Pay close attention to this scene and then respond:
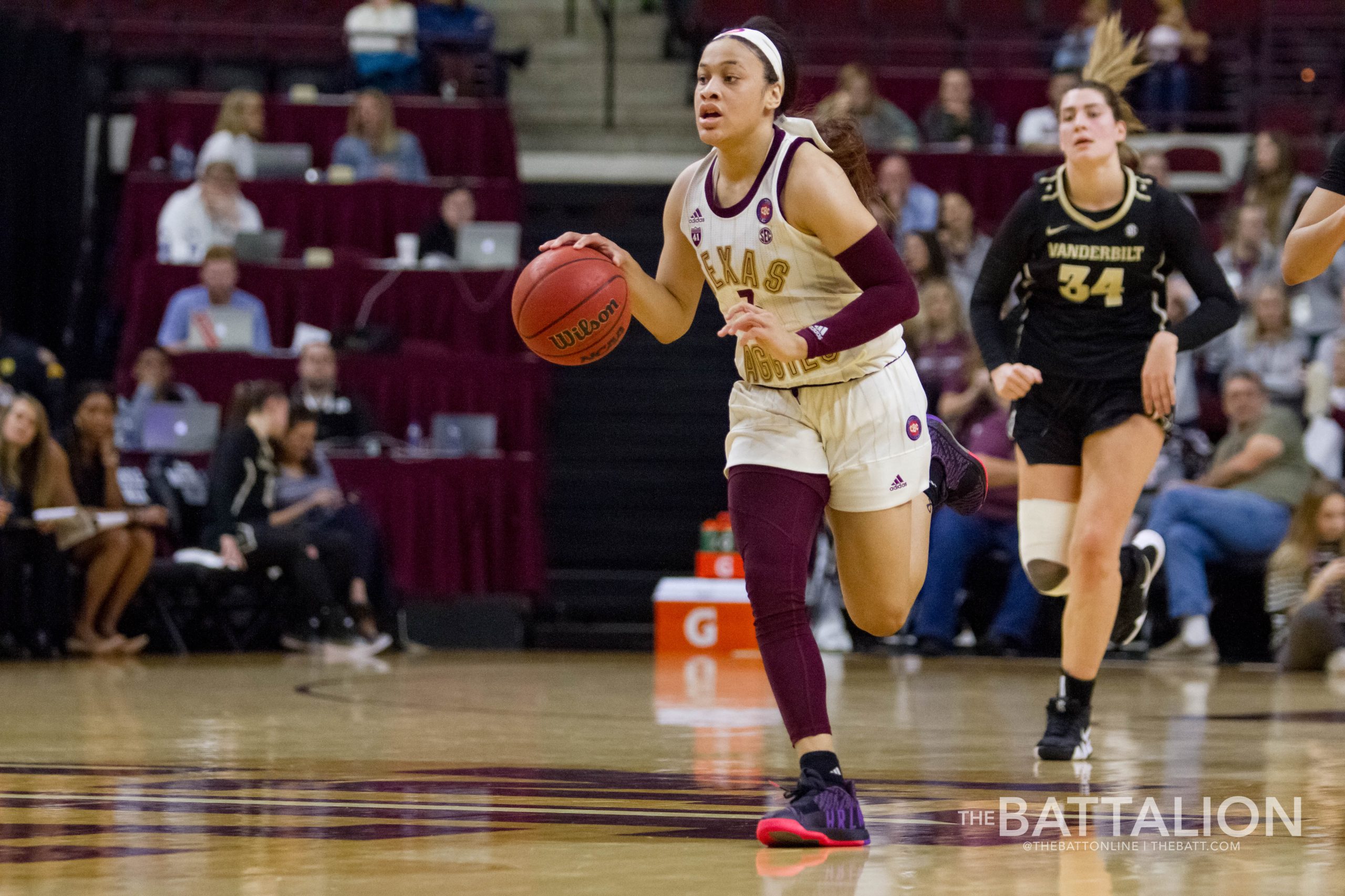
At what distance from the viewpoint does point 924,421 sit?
392 centimetres

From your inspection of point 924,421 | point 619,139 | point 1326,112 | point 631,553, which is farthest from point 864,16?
point 924,421

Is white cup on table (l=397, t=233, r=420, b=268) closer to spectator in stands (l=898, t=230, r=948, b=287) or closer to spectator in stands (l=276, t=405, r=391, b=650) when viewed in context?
spectator in stands (l=276, t=405, r=391, b=650)

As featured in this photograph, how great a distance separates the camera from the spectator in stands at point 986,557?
9383mm

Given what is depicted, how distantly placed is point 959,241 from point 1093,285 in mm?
6515

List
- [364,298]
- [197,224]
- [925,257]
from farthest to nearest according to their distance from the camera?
[197,224] → [364,298] → [925,257]

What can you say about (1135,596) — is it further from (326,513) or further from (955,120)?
(955,120)

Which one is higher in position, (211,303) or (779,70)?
(779,70)

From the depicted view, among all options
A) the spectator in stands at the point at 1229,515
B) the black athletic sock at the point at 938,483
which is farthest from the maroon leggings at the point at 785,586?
the spectator in stands at the point at 1229,515

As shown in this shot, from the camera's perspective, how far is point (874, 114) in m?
12.7

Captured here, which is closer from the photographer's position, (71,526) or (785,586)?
Result: (785,586)

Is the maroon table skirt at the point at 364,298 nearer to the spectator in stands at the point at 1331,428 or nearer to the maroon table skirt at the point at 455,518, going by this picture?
the maroon table skirt at the point at 455,518

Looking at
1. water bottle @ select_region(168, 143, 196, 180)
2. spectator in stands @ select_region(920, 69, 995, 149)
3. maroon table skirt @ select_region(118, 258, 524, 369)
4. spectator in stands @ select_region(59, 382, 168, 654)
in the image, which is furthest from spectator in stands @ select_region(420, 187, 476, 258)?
spectator in stands @ select_region(920, 69, 995, 149)

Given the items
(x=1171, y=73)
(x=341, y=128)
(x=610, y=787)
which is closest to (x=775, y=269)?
(x=610, y=787)

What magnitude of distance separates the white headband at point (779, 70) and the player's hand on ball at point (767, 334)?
541 millimetres
